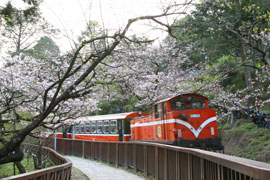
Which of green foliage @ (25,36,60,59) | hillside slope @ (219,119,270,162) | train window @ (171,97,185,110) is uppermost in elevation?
green foliage @ (25,36,60,59)

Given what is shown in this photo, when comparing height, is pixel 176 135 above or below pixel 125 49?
below

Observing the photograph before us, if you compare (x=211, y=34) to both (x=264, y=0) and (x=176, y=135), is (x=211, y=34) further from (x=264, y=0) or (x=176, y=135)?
(x=176, y=135)

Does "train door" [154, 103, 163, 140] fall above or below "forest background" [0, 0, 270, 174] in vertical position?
below

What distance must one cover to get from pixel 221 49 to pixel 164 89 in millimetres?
4904

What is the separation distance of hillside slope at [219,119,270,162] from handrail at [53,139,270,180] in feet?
17.4

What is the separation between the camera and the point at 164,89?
60.6 ft

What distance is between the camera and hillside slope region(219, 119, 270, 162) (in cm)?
1304

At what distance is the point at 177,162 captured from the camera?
23.2 ft

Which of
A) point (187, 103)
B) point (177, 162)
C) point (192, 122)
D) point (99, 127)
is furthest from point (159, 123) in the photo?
point (99, 127)

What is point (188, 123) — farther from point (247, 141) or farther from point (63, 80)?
point (63, 80)

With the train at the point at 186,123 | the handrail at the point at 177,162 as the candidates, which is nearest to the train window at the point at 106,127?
the handrail at the point at 177,162

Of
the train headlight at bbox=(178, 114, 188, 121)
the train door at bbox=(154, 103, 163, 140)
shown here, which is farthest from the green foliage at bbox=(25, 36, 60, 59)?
the train headlight at bbox=(178, 114, 188, 121)

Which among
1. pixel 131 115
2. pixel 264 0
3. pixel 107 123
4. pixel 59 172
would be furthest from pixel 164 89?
pixel 59 172

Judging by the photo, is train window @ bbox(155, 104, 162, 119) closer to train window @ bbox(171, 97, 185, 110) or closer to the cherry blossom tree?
train window @ bbox(171, 97, 185, 110)
